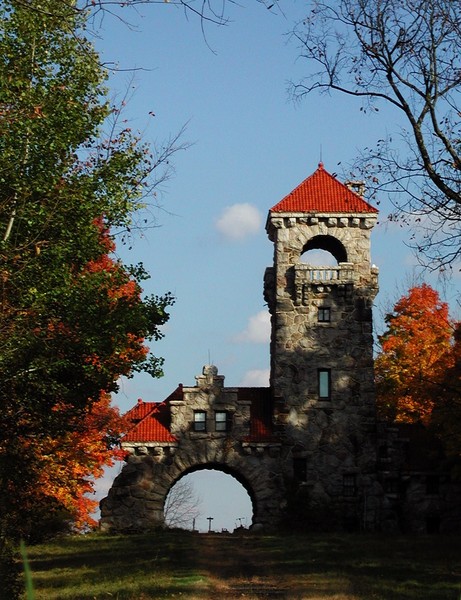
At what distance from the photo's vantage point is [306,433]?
43.1 meters

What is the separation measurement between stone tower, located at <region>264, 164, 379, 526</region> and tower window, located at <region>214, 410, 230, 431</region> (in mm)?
2101

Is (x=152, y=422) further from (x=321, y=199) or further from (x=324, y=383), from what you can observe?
(x=321, y=199)

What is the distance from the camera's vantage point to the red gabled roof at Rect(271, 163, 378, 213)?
4519 centimetres

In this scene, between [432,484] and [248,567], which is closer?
[248,567]

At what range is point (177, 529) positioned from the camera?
139ft

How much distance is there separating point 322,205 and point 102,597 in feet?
90.2

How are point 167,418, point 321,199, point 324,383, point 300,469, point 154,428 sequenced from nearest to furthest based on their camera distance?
point 300,469 < point 154,428 < point 324,383 < point 167,418 < point 321,199

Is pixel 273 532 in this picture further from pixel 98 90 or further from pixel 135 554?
pixel 98 90

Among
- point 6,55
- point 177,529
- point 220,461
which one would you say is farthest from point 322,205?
point 6,55

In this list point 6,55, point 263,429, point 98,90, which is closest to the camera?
point 6,55

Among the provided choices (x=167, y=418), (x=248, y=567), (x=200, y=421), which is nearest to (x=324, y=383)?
(x=200, y=421)

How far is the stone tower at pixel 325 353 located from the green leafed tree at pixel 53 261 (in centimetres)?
1750

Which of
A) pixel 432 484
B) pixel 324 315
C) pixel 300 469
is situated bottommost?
pixel 432 484

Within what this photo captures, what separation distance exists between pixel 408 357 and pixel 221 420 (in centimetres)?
1294
